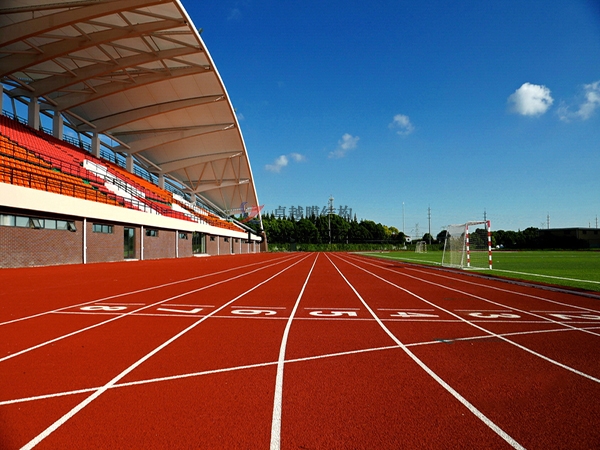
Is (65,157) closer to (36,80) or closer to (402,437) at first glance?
(36,80)

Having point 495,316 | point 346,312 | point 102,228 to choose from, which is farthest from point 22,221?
point 495,316

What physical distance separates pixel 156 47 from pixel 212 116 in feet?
41.9

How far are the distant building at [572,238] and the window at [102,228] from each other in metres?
86.9

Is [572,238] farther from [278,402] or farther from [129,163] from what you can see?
[278,402]

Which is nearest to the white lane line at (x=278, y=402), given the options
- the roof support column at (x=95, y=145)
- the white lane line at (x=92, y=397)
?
the white lane line at (x=92, y=397)

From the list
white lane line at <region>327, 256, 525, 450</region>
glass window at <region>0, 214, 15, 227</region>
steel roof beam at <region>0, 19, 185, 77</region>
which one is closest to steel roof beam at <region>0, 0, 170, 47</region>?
steel roof beam at <region>0, 19, 185, 77</region>

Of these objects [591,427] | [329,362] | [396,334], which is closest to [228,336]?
[329,362]

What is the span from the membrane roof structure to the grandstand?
0.08m

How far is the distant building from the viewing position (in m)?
79.7

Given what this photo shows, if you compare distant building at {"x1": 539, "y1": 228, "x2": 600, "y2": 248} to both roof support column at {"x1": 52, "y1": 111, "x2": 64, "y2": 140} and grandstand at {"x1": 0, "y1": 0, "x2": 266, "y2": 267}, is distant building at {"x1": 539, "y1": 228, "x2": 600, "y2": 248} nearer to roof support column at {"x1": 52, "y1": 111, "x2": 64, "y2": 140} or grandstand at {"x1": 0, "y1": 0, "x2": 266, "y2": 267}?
grandstand at {"x1": 0, "y1": 0, "x2": 266, "y2": 267}

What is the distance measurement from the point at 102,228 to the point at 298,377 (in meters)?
23.6

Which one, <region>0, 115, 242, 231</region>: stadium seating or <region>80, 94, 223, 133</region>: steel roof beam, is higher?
<region>80, 94, 223, 133</region>: steel roof beam

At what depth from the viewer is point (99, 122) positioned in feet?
113

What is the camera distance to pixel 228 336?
18.0 feet
